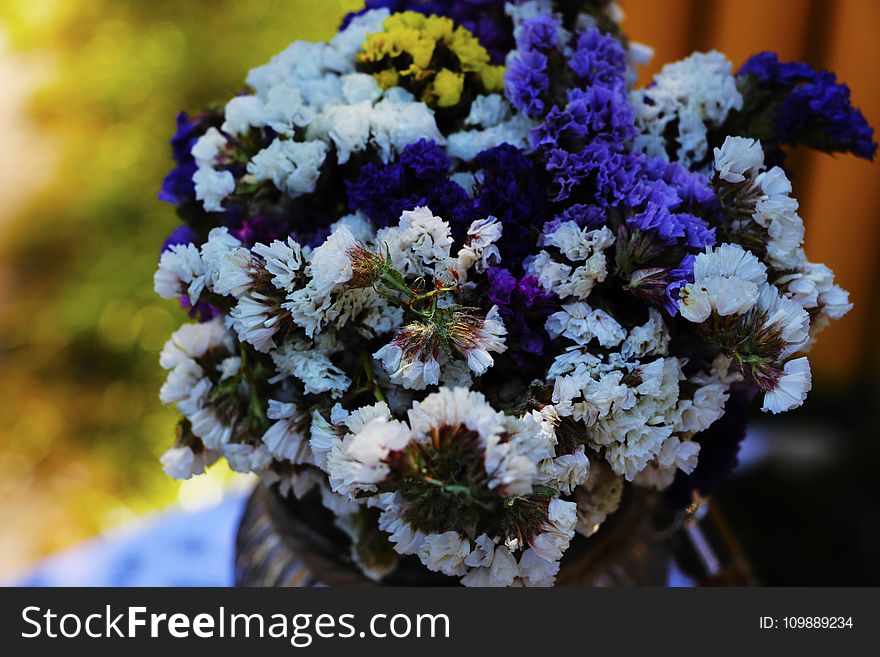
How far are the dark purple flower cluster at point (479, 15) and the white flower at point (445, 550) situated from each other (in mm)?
317

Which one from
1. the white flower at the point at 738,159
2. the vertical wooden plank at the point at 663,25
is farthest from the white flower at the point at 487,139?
the vertical wooden plank at the point at 663,25

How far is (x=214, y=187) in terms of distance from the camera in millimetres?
449

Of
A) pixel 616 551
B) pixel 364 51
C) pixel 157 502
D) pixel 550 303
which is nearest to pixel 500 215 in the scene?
pixel 550 303

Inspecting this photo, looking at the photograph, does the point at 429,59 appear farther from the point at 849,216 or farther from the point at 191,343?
the point at 849,216

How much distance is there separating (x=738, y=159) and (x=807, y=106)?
0.31ft

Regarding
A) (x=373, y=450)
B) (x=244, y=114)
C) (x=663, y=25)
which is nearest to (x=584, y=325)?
(x=373, y=450)

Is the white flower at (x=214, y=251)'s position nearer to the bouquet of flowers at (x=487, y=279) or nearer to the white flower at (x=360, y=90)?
the bouquet of flowers at (x=487, y=279)

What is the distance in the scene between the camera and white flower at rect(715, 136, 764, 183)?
41 cm

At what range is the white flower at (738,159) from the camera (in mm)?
414

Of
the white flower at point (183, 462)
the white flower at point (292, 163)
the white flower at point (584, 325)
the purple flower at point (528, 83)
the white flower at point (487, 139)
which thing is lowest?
the white flower at point (183, 462)

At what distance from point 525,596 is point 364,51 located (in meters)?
0.35

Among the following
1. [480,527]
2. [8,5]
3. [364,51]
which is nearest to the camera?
[480,527]

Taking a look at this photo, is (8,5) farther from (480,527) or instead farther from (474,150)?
(480,527)

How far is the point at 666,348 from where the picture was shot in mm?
409
